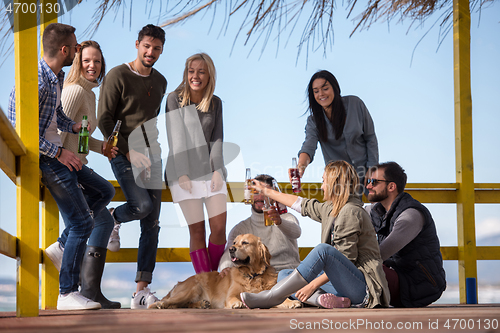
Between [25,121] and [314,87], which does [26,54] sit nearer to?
[25,121]

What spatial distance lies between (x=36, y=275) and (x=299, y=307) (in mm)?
1453

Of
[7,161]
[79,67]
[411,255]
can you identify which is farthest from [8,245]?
[411,255]

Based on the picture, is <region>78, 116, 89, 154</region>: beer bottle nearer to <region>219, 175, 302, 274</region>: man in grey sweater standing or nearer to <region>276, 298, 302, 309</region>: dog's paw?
<region>219, 175, 302, 274</region>: man in grey sweater standing

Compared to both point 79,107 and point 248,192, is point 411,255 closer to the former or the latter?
point 248,192

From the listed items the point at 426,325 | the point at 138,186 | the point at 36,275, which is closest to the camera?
the point at 426,325

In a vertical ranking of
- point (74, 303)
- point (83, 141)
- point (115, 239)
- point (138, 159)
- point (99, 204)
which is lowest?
point (74, 303)

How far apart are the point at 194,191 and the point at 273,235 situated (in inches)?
25.3

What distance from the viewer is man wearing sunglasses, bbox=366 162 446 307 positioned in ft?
8.98

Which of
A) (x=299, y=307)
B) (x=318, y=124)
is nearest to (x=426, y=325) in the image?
(x=299, y=307)

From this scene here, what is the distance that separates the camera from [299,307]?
108 inches

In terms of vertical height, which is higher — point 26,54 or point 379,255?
point 26,54

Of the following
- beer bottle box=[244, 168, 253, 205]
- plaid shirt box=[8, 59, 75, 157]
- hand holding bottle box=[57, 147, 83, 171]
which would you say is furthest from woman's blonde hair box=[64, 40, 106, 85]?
beer bottle box=[244, 168, 253, 205]

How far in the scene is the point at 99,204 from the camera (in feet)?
8.98

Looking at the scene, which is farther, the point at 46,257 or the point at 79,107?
the point at 46,257
